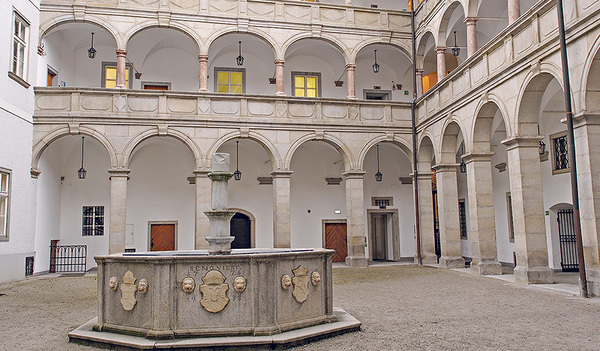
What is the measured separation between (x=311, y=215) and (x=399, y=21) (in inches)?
307

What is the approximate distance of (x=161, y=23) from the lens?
1628 centimetres

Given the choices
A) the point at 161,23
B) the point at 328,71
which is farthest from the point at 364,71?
the point at 161,23

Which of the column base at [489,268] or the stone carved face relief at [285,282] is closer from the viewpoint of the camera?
the stone carved face relief at [285,282]

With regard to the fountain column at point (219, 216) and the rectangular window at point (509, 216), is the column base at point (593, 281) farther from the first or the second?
the rectangular window at point (509, 216)

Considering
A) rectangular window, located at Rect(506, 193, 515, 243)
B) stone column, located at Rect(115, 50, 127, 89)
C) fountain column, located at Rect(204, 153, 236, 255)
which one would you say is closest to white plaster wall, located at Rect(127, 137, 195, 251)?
stone column, located at Rect(115, 50, 127, 89)

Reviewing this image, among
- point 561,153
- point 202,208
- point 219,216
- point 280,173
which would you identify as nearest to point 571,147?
point 561,153

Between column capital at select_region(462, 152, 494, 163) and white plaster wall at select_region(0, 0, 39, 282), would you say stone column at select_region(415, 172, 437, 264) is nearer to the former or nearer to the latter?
column capital at select_region(462, 152, 494, 163)

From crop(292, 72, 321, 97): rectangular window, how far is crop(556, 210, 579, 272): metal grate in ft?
30.9

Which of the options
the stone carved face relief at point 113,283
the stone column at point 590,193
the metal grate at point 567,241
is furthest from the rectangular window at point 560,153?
the stone carved face relief at point 113,283

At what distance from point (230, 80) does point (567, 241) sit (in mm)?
12377

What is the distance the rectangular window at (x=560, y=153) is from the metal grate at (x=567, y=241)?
54.3 inches

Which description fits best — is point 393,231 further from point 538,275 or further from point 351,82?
point 538,275

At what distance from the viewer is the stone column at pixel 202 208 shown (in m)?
15.5

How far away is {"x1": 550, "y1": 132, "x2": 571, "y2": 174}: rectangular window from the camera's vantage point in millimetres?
14117
